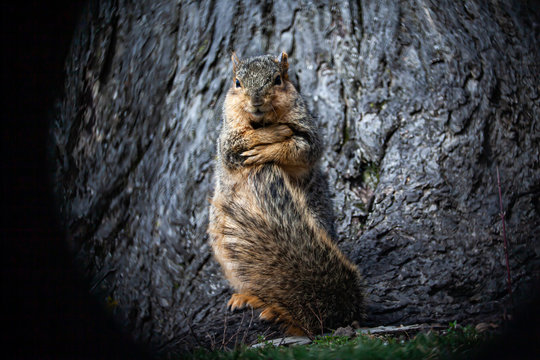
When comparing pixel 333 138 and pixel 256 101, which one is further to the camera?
pixel 333 138

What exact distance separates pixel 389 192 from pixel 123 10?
1858 millimetres

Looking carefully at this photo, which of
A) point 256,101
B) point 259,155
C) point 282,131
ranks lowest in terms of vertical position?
point 259,155

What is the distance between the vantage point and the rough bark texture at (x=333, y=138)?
2.20 metres

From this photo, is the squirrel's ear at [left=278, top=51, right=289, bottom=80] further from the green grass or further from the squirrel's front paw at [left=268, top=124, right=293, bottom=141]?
the green grass

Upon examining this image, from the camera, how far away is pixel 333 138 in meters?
2.61

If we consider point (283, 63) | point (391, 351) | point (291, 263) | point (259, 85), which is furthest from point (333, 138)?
point (391, 351)

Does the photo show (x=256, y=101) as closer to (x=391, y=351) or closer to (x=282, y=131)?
(x=282, y=131)

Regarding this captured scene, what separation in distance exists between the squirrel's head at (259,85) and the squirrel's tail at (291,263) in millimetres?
379

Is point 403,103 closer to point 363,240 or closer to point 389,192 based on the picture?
point 389,192

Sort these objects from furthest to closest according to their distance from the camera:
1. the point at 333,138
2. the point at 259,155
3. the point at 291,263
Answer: the point at 333,138, the point at 259,155, the point at 291,263

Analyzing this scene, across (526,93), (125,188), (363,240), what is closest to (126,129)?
(125,188)

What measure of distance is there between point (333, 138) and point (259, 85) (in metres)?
0.95

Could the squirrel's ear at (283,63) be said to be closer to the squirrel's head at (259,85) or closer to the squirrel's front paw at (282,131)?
the squirrel's head at (259,85)

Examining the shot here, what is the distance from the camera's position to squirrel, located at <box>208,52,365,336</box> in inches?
67.1
